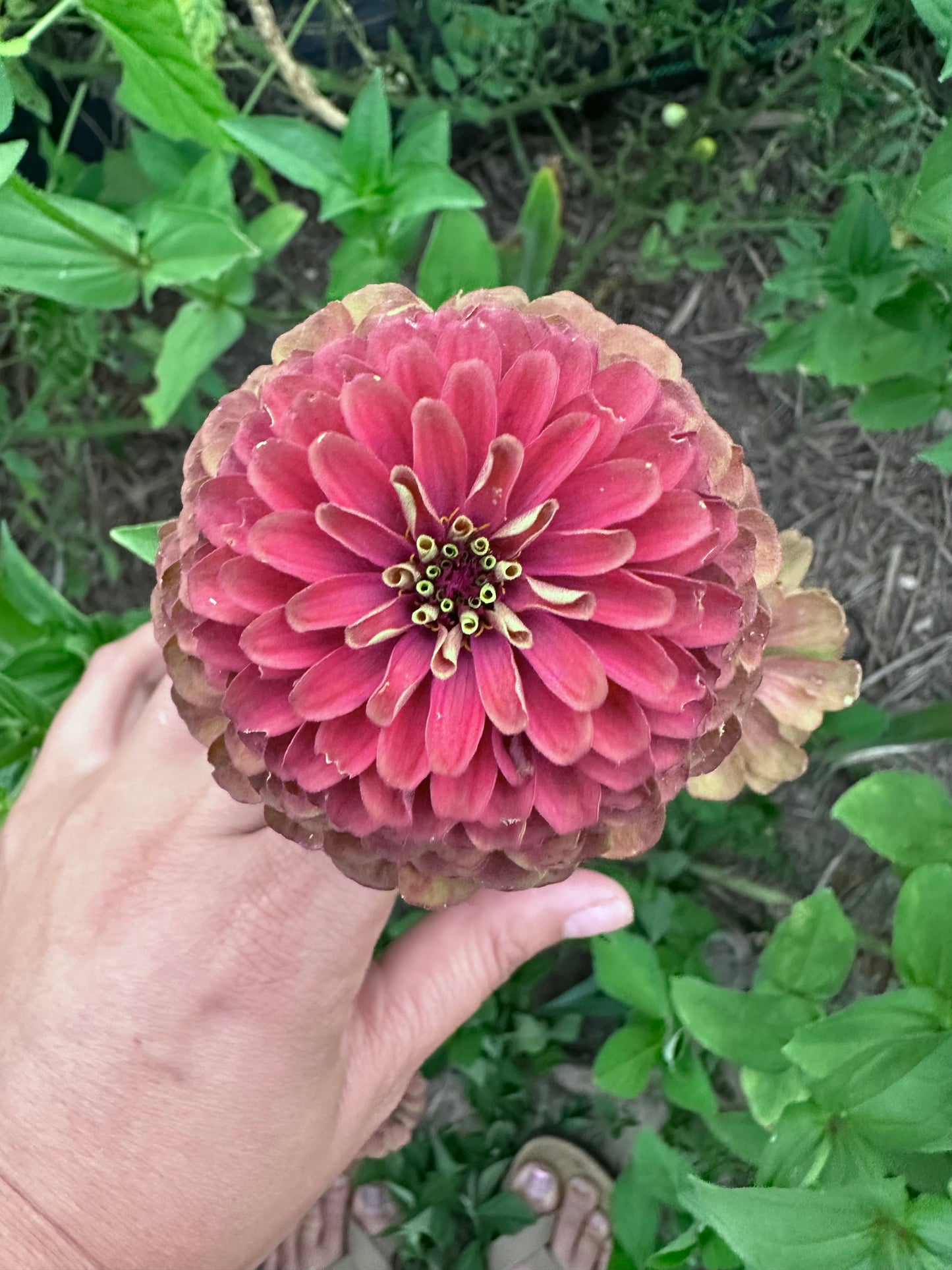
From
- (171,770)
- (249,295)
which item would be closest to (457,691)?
(171,770)

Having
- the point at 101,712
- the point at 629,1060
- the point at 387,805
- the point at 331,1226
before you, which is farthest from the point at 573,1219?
the point at 387,805

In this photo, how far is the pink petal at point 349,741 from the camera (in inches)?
22.5

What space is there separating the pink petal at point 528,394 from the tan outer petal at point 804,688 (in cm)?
41

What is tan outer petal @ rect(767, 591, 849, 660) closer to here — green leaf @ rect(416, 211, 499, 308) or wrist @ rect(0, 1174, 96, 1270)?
green leaf @ rect(416, 211, 499, 308)

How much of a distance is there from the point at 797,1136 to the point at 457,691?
1.95 ft

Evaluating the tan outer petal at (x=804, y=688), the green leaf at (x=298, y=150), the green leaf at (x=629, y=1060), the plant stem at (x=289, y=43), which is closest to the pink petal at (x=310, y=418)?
the tan outer petal at (x=804, y=688)

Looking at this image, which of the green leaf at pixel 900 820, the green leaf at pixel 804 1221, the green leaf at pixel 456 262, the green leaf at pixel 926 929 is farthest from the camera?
the green leaf at pixel 456 262

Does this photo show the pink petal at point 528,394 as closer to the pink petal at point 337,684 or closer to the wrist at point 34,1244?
the pink petal at point 337,684

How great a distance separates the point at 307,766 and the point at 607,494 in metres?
0.24

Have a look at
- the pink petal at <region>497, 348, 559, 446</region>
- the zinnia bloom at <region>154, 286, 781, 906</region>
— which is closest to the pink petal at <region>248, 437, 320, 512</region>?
the zinnia bloom at <region>154, 286, 781, 906</region>

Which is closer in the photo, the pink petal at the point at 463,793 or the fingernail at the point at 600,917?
the pink petal at the point at 463,793

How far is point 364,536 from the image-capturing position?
1.94 feet

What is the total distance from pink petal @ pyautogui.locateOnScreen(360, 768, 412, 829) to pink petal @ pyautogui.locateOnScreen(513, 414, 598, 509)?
19 centimetres

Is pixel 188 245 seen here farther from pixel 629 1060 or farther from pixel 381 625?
pixel 629 1060
